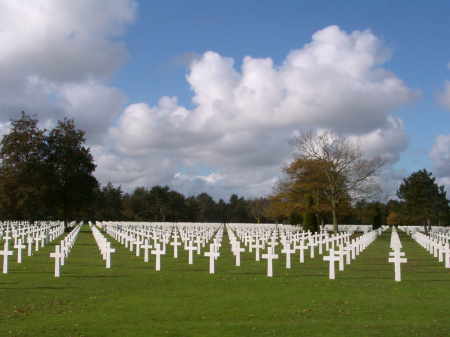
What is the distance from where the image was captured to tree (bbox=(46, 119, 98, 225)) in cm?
5322

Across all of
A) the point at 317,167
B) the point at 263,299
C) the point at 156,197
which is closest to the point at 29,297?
the point at 263,299

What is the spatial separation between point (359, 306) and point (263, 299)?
2.00 meters

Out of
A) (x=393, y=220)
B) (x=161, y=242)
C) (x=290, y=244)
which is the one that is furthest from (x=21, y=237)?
(x=393, y=220)

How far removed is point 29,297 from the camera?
1178 cm

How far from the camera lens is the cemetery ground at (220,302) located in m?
8.70

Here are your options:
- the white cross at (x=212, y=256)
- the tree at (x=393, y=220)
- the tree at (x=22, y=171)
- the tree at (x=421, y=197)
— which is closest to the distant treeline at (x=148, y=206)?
the tree at (x=393, y=220)

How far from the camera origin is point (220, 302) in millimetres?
11250

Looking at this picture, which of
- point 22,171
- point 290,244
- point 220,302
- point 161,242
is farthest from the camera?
point 22,171

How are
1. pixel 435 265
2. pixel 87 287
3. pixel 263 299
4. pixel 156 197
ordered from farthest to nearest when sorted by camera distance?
pixel 156 197
pixel 435 265
pixel 87 287
pixel 263 299

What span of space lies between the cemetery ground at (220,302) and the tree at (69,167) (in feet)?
118

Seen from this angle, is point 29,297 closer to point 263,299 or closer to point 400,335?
point 263,299

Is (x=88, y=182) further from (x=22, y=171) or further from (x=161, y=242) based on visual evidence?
(x=161, y=242)

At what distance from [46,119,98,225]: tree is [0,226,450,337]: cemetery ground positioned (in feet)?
118

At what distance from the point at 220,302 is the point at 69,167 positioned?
45.0 m
